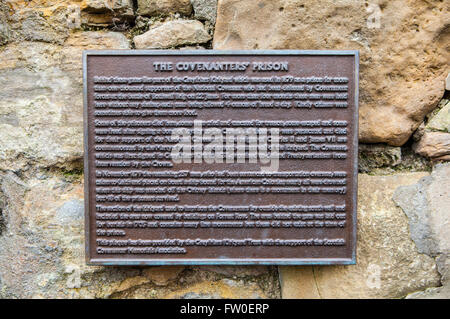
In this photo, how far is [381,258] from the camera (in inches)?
72.9

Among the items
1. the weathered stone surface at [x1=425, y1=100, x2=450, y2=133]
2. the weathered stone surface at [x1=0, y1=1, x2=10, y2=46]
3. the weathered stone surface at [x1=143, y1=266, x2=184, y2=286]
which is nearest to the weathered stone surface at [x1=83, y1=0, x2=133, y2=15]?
the weathered stone surface at [x1=0, y1=1, x2=10, y2=46]

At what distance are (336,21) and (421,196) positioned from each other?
1104 mm

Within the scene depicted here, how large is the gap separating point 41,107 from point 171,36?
87cm

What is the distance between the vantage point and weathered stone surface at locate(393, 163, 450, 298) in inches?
71.6

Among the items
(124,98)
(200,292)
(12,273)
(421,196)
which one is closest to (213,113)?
(124,98)

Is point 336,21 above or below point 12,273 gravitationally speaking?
above

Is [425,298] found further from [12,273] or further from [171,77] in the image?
[12,273]

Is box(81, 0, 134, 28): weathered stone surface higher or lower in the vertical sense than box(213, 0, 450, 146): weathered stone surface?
higher

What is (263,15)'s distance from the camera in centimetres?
183

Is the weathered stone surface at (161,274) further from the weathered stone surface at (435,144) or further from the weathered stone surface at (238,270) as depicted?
the weathered stone surface at (435,144)

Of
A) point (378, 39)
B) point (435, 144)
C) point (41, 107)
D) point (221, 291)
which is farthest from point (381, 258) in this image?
point (41, 107)

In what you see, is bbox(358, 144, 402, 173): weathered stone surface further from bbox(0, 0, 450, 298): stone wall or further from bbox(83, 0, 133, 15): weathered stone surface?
bbox(83, 0, 133, 15): weathered stone surface

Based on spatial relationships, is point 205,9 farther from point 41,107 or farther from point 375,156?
point 375,156

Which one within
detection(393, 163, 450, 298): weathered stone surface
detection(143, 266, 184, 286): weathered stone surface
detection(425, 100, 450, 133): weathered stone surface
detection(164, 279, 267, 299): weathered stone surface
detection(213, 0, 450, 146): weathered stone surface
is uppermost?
detection(213, 0, 450, 146): weathered stone surface
